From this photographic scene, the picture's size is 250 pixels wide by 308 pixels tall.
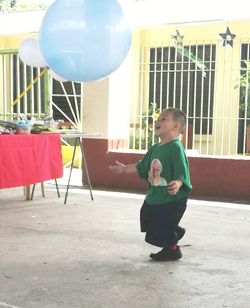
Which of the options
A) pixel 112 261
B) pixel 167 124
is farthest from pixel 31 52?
pixel 112 261

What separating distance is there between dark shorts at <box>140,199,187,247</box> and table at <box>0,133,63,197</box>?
2.07 m

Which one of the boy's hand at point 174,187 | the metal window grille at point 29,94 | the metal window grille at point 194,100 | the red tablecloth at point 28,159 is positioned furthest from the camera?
the metal window grille at point 29,94

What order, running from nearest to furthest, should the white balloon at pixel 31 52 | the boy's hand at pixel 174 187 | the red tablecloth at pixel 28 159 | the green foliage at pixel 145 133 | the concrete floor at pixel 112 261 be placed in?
the concrete floor at pixel 112 261 → the boy's hand at pixel 174 187 → the red tablecloth at pixel 28 159 → the white balloon at pixel 31 52 → the green foliage at pixel 145 133

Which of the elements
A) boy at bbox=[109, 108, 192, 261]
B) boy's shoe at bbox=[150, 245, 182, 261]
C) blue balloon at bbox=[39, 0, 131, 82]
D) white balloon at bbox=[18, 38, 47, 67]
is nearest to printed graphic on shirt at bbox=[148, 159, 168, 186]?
boy at bbox=[109, 108, 192, 261]

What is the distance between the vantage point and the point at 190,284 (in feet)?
11.6

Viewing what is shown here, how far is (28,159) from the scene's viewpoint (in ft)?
19.2

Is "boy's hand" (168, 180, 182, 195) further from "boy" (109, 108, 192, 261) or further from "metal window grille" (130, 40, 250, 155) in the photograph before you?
"metal window grille" (130, 40, 250, 155)

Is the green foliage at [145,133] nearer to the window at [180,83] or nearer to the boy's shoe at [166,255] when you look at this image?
the window at [180,83]

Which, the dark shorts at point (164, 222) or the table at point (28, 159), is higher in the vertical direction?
the table at point (28, 159)

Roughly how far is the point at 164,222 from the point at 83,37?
1.61m

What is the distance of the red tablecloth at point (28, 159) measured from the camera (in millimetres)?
5539

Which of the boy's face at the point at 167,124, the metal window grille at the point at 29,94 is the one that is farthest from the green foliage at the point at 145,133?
the boy's face at the point at 167,124

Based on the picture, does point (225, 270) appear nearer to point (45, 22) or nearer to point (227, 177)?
point (45, 22)

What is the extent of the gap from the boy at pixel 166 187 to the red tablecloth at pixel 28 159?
73.2 inches
